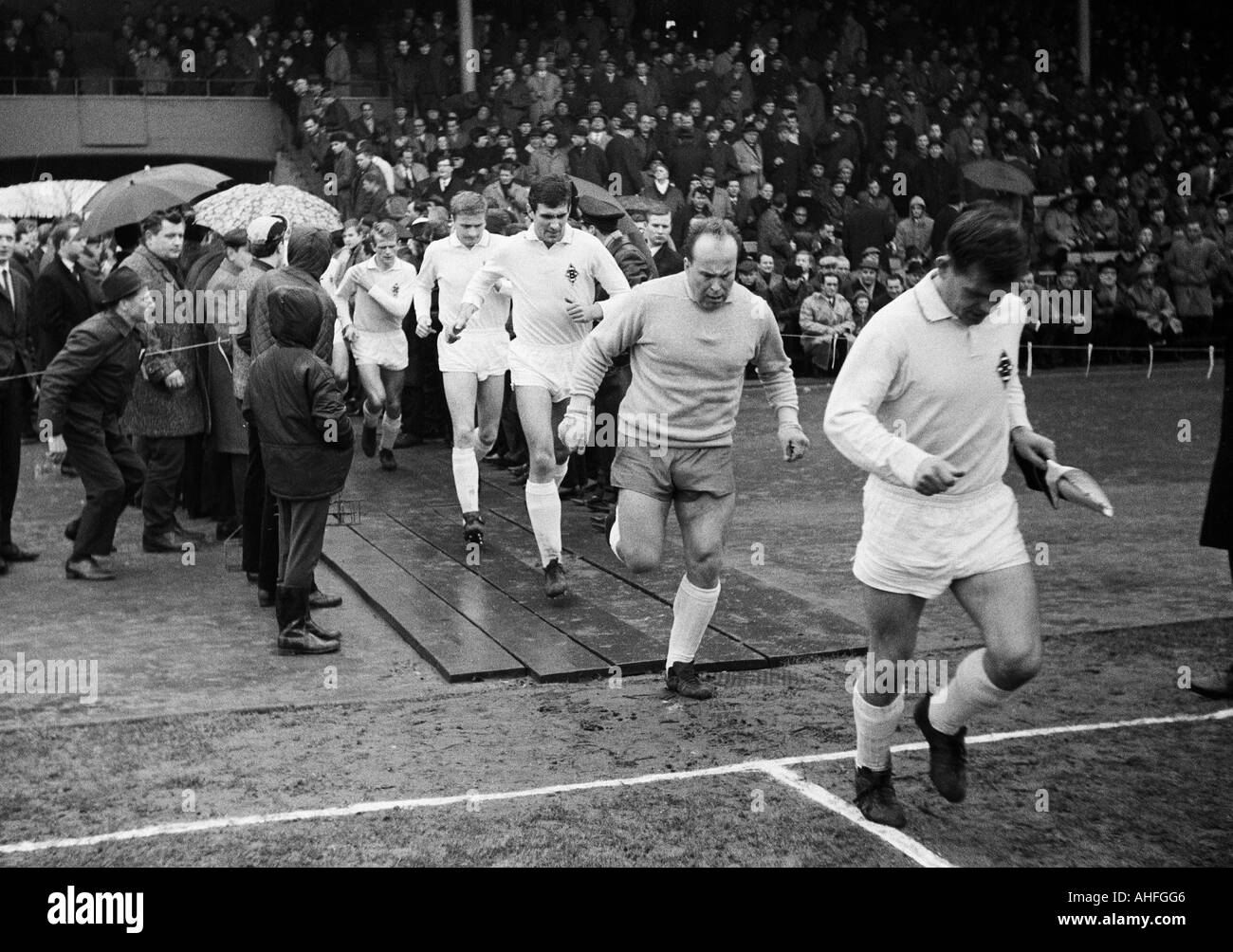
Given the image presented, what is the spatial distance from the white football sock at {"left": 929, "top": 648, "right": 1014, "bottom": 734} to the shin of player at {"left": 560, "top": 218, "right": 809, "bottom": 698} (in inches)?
63.1

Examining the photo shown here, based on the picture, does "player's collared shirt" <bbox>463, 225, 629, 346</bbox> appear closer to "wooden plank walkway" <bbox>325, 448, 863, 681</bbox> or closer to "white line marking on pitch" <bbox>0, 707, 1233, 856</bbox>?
"wooden plank walkway" <bbox>325, 448, 863, 681</bbox>

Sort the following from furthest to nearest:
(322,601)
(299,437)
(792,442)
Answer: (322,601) < (299,437) < (792,442)

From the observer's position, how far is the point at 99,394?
368 inches

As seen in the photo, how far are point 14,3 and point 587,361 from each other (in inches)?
914

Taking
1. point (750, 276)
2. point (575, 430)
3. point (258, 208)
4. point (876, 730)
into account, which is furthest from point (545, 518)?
point (750, 276)

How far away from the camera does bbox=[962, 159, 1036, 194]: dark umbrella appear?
19.2 m

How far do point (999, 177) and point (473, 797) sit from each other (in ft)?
50.8

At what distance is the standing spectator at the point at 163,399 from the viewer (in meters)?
10.1

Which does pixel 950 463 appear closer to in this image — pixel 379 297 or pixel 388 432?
pixel 379 297

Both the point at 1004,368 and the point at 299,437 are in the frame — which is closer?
the point at 1004,368

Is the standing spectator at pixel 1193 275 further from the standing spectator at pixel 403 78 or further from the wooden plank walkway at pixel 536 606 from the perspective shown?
the wooden plank walkway at pixel 536 606

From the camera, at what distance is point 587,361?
6949 mm
